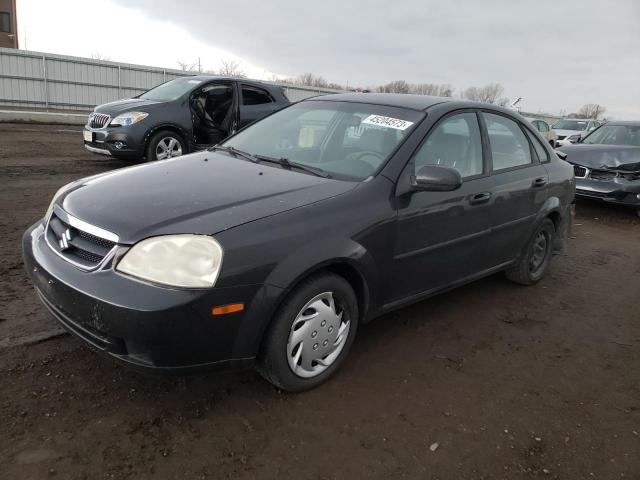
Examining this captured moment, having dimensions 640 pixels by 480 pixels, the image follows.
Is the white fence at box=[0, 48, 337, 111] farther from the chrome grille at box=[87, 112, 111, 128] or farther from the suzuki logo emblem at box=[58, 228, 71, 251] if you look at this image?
the suzuki logo emblem at box=[58, 228, 71, 251]

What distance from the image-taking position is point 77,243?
251cm

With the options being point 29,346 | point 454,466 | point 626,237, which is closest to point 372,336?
point 454,466

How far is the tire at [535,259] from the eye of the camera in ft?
14.8

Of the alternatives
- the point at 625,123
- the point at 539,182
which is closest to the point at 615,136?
the point at 625,123

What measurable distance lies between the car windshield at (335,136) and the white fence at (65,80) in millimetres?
17212

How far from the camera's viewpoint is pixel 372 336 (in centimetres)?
352

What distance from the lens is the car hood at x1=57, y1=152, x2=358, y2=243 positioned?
7.82ft

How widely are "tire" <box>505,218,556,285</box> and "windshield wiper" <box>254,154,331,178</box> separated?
7.35 ft

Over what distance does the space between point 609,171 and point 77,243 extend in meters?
8.17

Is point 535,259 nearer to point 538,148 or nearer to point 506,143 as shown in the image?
point 538,148

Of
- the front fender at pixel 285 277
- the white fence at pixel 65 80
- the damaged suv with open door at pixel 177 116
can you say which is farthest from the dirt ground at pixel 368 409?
the white fence at pixel 65 80

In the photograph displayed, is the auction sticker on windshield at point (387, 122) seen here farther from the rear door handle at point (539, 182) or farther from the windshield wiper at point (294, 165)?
the rear door handle at point (539, 182)

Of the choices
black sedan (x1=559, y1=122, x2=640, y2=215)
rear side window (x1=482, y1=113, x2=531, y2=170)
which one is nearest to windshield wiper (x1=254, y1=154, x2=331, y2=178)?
rear side window (x1=482, y1=113, x2=531, y2=170)

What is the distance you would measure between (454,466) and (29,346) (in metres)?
2.44
